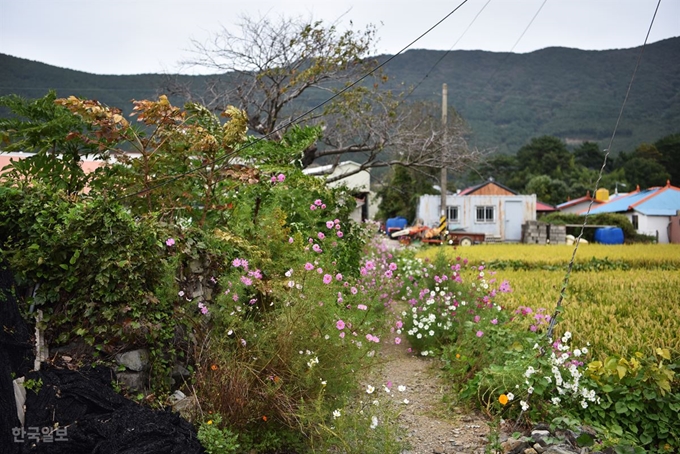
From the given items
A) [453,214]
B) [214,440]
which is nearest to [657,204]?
[453,214]

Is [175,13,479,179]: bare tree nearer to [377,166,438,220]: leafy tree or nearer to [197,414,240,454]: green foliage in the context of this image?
[197,414,240,454]: green foliage

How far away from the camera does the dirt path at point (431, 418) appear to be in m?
4.12

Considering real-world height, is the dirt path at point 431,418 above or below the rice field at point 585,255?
below

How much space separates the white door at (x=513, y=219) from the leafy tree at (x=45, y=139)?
2529 cm

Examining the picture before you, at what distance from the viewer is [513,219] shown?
92.7ft

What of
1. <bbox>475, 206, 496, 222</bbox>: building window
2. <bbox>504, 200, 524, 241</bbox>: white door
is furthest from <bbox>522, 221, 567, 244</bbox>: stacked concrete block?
<bbox>475, 206, 496, 222</bbox>: building window

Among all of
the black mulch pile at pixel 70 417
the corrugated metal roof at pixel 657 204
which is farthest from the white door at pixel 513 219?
the black mulch pile at pixel 70 417

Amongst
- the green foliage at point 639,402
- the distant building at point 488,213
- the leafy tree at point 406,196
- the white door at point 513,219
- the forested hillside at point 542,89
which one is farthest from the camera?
the leafy tree at point 406,196

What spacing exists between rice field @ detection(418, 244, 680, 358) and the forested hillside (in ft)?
23.0

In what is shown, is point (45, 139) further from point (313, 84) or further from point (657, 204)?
point (657, 204)

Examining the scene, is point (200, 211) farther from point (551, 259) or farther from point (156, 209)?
point (551, 259)

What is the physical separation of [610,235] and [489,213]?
753cm

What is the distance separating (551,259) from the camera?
13242 millimetres

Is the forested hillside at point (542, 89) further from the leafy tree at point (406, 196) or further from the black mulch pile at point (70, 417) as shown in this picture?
the black mulch pile at point (70, 417)
